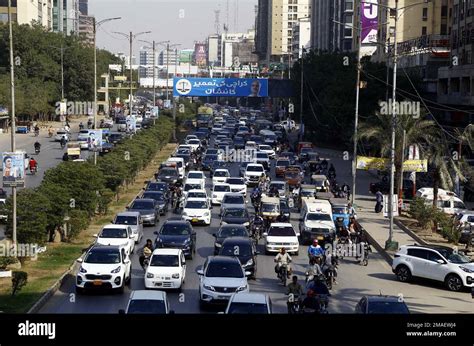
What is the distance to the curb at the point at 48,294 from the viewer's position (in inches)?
825

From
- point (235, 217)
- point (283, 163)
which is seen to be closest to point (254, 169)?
point (283, 163)

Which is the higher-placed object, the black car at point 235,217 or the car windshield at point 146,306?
the car windshield at point 146,306

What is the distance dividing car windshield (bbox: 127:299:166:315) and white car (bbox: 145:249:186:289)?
5.97m

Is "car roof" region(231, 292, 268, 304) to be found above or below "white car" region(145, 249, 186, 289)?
above

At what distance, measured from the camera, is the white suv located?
25.7 m

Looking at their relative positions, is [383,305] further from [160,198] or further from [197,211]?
[160,198]

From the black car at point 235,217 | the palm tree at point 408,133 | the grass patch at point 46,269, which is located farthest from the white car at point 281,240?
the palm tree at point 408,133

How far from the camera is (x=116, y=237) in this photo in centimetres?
2955

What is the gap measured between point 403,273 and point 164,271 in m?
7.58

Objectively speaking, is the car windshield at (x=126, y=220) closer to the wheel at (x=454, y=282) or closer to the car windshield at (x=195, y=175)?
the wheel at (x=454, y=282)

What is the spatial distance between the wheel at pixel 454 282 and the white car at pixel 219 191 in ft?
70.5

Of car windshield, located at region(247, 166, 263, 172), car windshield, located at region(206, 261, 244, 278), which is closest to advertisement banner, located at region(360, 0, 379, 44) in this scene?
car windshield, located at region(247, 166, 263, 172)

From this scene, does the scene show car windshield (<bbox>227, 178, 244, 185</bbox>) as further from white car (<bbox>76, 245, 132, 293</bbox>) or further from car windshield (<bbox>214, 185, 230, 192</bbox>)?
white car (<bbox>76, 245, 132, 293</bbox>)

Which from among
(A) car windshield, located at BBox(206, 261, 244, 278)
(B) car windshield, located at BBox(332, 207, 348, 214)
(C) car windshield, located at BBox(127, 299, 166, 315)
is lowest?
(B) car windshield, located at BBox(332, 207, 348, 214)
